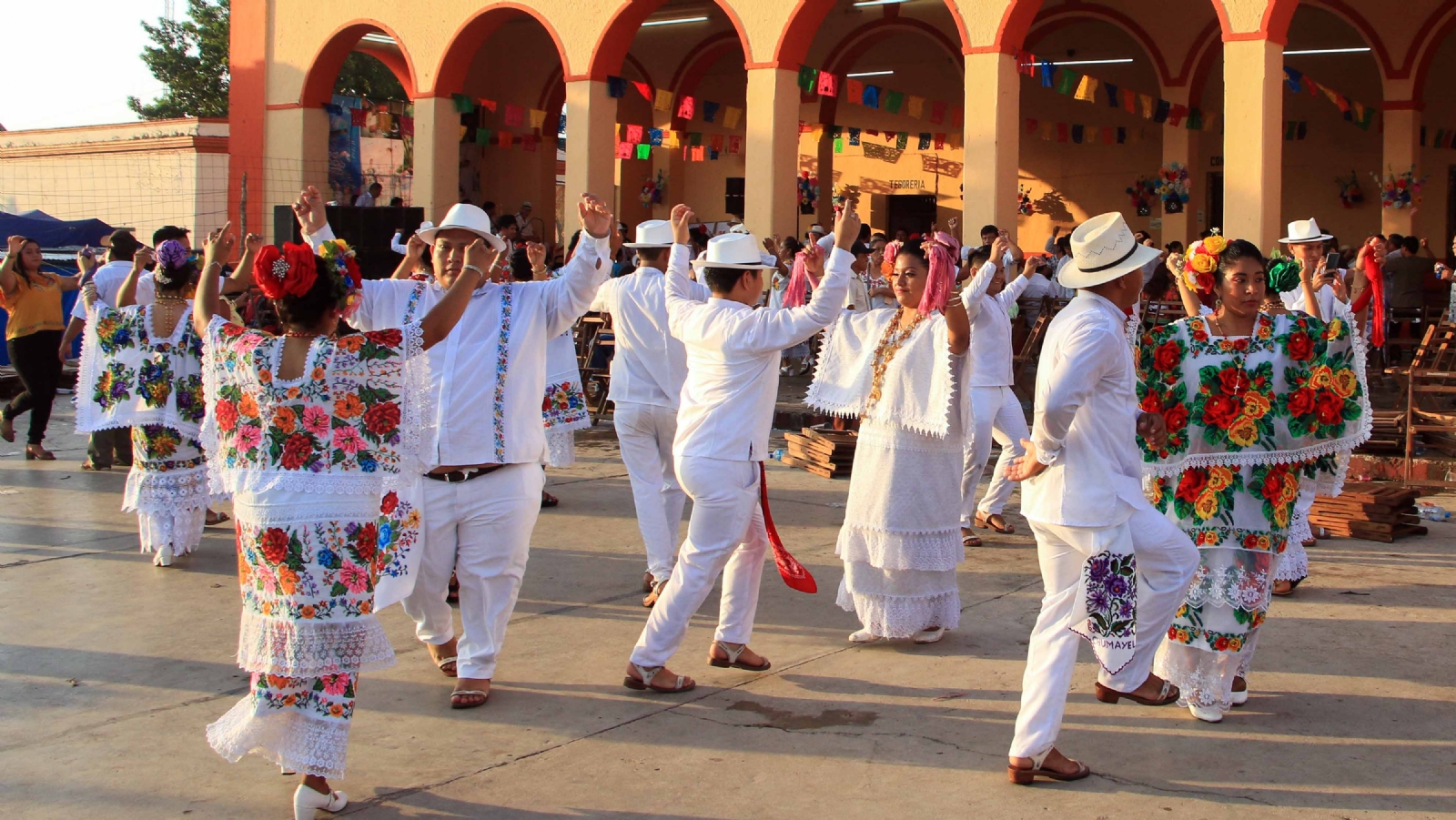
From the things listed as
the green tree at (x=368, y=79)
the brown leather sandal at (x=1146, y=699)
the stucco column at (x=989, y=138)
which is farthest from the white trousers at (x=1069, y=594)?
the green tree at (x=368, y=79)

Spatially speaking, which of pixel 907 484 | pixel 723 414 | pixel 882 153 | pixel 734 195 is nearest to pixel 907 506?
pixel 907 484

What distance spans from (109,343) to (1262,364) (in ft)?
20.4

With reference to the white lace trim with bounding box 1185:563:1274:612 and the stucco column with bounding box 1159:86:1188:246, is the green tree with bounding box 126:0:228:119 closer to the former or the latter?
the stucco column with bounding box 1159:86:1188:246

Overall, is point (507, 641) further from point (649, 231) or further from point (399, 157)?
point (399, 157)

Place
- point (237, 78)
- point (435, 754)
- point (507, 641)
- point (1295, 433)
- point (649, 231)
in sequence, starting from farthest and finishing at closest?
point (237, 78)
point (649, 231)
point (507, 641)
point (1295, 433)
point (435, 754)

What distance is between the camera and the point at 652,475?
6.73m

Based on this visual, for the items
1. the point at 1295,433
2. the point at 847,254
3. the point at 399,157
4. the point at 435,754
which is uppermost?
the point at 399,157

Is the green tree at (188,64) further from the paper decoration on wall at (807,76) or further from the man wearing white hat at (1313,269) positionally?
the man wearing white hat at (1313,269)

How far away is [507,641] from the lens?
5.88 m

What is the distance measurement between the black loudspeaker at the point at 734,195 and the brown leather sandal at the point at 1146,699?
21.9 metres

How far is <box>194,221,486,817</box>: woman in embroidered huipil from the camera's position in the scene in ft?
12.9

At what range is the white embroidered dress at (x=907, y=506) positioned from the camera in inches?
225

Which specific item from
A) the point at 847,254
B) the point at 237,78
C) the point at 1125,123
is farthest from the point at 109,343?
the point at 1125,123

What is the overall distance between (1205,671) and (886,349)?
1.87m
